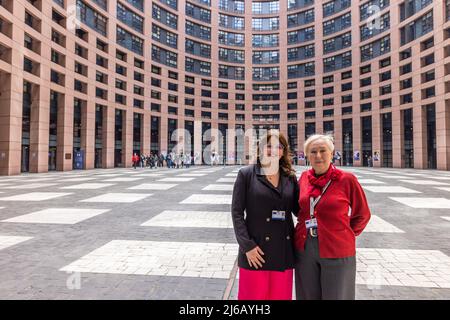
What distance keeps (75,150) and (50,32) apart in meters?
13.4

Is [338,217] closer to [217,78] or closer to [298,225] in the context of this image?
[298,225]

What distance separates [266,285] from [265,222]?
1.73 ft

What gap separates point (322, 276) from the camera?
2.29 metres

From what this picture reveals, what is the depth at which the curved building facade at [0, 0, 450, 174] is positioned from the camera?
30.3 m

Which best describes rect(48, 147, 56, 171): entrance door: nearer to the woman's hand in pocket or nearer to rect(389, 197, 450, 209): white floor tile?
rect(389, 197, 450, 209): white floor tile

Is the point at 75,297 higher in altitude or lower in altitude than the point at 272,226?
lower

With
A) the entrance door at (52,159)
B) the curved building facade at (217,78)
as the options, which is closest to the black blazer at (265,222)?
the curved building facade at (217,78)

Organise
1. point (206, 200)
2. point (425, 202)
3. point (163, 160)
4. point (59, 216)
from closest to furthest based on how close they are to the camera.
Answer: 1. point (59, 216)
2. point (425, 202)
3. point (206, 200)
4. point (163, 160)

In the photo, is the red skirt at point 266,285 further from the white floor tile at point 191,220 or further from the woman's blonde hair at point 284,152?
the white floor tile at point 191,220

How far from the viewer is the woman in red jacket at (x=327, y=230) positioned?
7.49 feet

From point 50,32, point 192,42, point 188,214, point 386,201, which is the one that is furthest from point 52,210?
point 192,42

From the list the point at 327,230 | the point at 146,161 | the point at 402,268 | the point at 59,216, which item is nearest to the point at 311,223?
the point at 327,230

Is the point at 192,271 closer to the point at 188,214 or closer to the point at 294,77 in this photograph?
the point at 188,214

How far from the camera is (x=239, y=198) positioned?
2.57 m
